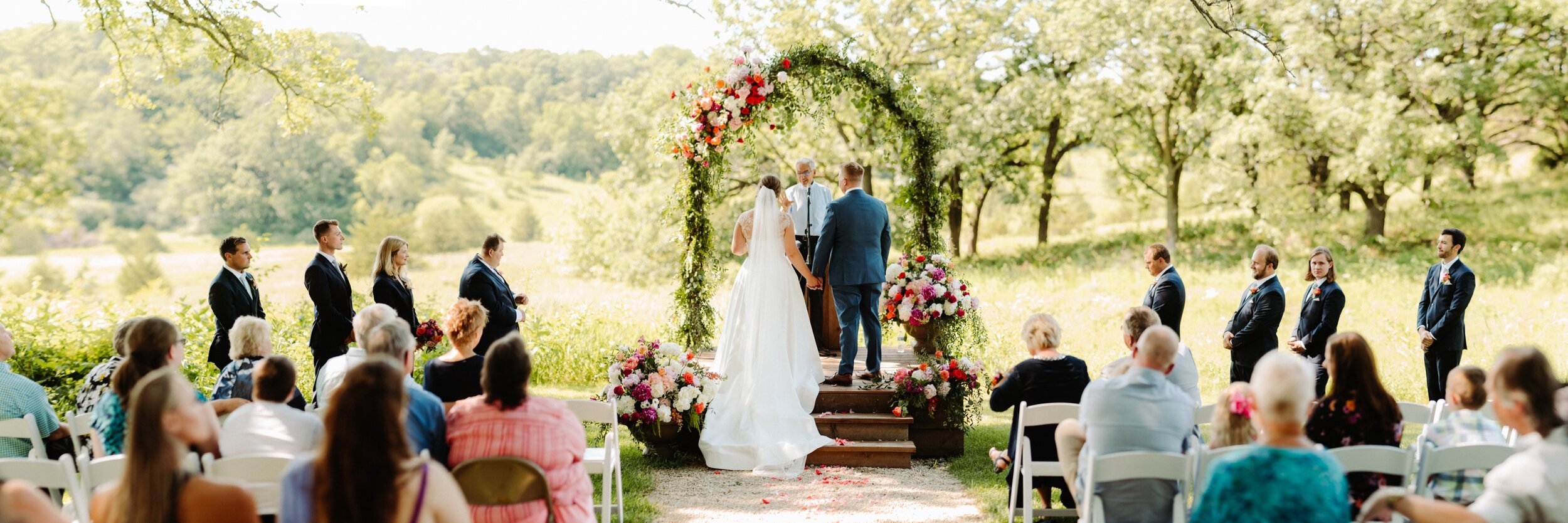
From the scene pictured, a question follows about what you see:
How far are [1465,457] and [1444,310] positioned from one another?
365cm

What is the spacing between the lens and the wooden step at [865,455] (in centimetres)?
677

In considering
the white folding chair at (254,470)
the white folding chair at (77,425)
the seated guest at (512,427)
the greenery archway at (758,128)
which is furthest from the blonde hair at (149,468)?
the greenery archway at (758,128)

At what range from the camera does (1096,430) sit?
4.00m

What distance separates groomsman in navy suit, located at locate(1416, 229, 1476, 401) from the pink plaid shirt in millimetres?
5781

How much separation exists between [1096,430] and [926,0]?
19222 millimetres

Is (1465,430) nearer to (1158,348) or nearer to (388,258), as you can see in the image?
(1158,348)

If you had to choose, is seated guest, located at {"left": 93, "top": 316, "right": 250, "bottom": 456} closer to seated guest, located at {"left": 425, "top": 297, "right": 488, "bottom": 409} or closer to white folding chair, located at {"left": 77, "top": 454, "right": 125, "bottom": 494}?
white folding chair, located at {"left": 77, "top": 454, "right": 125, "bottom": 494}

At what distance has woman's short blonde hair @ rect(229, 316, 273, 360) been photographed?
4539 mm

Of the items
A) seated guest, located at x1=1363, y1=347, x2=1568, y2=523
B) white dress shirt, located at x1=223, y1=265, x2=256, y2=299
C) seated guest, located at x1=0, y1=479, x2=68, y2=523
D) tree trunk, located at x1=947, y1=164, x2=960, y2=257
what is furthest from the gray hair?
tree trunk, located at x1=947, y1=164, x2=960, y2=257

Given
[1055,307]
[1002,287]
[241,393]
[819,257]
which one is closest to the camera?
[241,393]

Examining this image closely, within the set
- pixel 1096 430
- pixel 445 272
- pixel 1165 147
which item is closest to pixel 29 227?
pixel 445 272

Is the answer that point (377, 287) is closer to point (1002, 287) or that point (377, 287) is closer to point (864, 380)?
point (864, 380)

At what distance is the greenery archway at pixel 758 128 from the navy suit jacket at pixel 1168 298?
2.06m

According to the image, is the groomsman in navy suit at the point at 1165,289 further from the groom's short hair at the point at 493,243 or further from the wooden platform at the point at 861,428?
the groom's short hair at the point at 493,243
